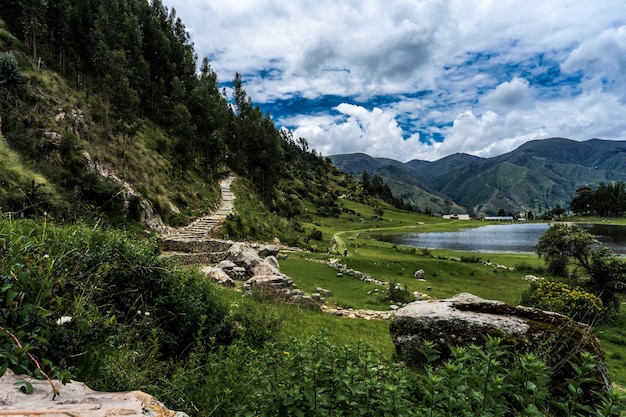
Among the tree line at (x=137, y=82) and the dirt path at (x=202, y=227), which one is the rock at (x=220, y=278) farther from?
the tree line at (x=137, y=82)

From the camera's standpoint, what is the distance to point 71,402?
2803 mm

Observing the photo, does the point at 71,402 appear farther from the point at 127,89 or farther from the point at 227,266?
the point at 127,89

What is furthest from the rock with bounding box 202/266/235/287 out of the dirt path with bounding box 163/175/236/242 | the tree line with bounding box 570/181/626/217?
the tree line with bounding box 570/181/626/217

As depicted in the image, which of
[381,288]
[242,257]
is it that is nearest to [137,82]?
[242,257]

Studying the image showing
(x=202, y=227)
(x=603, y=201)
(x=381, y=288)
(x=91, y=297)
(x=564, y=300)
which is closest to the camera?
(x=91, y=297)

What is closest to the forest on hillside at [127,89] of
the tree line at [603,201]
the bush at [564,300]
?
the bush at [564,300]

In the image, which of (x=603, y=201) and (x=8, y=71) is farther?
(x=603, y=201)

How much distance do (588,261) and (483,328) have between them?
31.0 m

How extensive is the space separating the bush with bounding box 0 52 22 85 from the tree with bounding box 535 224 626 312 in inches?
1837

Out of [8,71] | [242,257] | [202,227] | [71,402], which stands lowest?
[242,257]

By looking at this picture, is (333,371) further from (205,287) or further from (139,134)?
(139,134)

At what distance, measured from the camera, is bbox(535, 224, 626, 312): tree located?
24203 mm

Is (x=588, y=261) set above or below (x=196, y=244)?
below

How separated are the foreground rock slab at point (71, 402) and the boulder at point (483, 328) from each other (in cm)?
663
